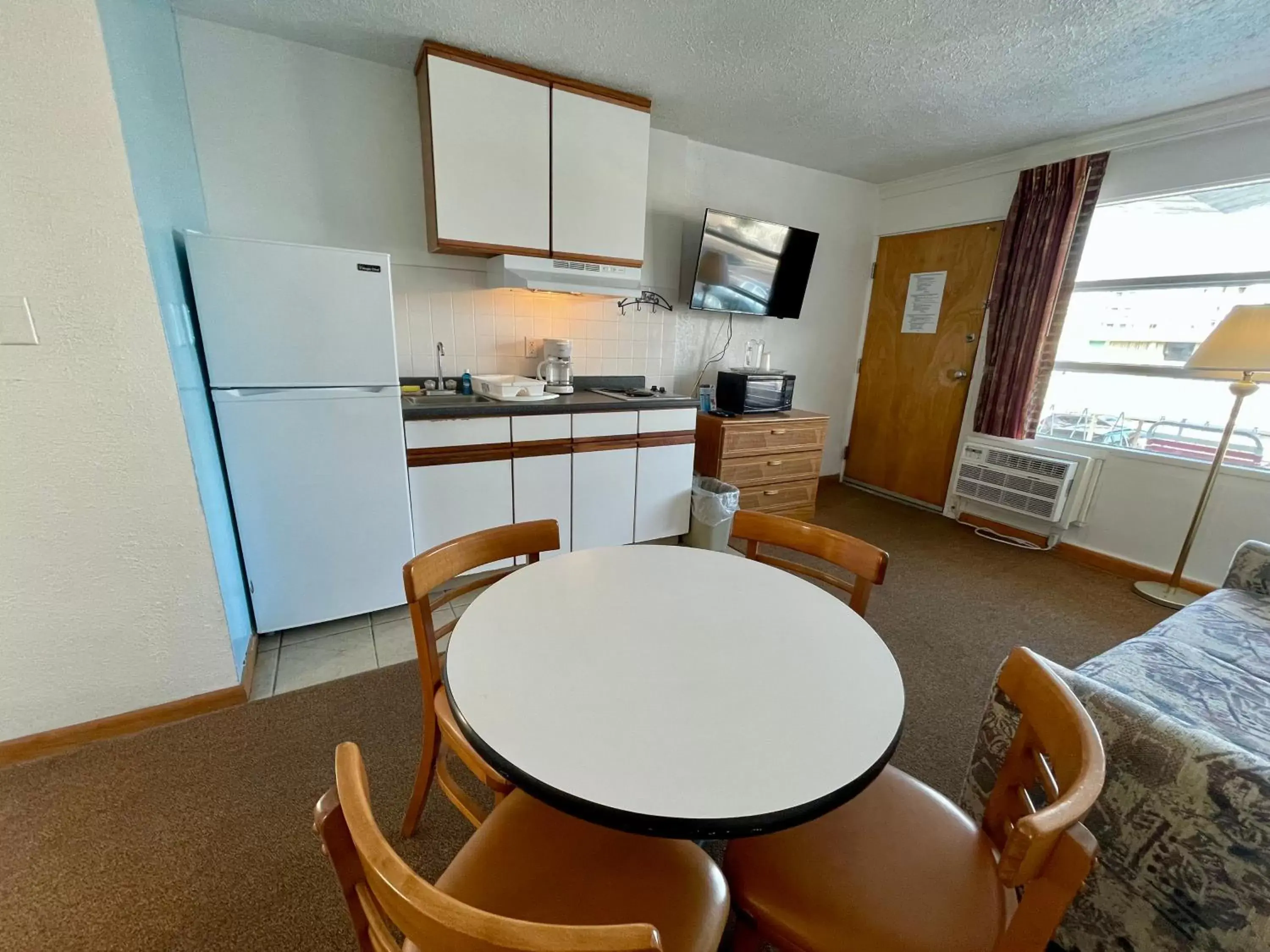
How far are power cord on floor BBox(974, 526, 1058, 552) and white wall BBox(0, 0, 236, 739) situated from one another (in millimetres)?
4261

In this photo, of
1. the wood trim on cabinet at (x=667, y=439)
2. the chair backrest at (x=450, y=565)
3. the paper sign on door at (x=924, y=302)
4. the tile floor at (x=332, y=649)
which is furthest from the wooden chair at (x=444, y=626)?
the paper sign on door at (x=924, y=302)

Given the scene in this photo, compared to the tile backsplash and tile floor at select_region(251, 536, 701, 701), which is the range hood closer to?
the tile backsplash

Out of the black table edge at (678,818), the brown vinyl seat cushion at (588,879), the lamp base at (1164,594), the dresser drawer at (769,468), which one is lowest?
the lamp base at (1164,594)

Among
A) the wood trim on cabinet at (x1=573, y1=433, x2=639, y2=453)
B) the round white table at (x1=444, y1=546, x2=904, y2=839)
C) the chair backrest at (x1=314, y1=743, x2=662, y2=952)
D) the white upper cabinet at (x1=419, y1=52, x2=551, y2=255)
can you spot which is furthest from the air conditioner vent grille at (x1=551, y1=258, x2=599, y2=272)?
the chair backrest at (x1=314, y1=743, x2=662, y2=952)

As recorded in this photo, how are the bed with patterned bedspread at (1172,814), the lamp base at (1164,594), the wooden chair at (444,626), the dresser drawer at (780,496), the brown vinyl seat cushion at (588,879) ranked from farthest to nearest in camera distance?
→ the dresser drawer at (780,496) → the lamp base at (1164,594) → the wooden chair at (444,626) → the bed with patterned bedspread at (1172,814) → the brown vinyl seat cushion at (588,879)

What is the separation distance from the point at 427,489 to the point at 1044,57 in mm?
3287

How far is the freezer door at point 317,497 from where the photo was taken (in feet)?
6.11

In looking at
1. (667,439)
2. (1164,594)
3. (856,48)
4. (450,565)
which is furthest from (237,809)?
(1164,594)

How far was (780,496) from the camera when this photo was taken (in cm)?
347

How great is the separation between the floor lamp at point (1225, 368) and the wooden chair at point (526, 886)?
126 inches

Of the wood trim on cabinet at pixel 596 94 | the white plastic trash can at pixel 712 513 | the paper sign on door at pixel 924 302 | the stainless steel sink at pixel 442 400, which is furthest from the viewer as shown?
the paper sign on door at pixel 924 302

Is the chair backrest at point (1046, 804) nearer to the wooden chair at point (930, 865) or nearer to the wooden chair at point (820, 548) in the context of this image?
the wooden chair at point (930, 865)

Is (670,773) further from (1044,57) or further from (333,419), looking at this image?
(1044,57)

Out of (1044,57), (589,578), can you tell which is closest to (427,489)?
(589,578)
